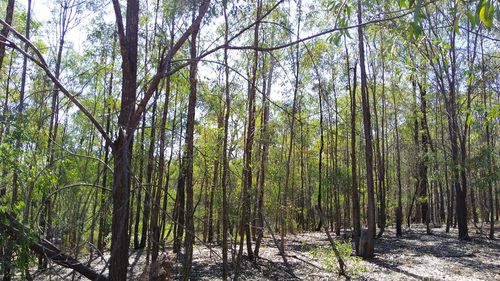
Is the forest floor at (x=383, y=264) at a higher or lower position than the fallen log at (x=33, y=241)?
lower

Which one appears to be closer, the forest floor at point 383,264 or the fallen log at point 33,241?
the fallen log at point 33,241

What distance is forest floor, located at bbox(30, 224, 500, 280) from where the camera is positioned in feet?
30.3

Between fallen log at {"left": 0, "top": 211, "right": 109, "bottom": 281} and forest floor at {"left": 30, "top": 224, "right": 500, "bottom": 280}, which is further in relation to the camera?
forest floor at {"left": 30, "top": 224, "right": 500, "bottom": 280}

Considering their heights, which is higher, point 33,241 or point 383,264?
point 33,241

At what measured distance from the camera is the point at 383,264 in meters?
10.8

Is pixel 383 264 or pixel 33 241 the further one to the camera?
pixel 383 264

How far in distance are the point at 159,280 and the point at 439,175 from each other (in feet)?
43.8

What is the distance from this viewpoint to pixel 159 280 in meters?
6.73

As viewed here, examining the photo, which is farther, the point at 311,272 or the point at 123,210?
the point at 311,272

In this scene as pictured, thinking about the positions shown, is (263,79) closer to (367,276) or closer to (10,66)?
(367,276)

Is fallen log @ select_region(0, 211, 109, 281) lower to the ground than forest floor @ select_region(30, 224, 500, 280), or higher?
higher

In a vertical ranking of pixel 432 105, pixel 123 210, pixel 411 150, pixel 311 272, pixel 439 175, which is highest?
pixel 432 105

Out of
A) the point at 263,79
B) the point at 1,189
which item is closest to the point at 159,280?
the point at 1,189

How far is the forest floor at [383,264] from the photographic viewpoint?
30.3 feet
